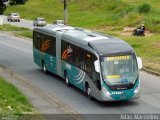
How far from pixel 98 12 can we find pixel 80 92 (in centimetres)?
6083

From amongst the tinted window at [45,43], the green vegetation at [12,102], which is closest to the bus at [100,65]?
the tinted window at [45,43]

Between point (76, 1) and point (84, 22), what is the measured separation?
2438 centimetres

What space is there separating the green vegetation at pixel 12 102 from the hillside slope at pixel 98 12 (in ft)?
105

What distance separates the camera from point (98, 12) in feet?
272

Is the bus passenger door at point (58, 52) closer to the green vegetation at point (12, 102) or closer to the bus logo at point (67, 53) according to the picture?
the bus logo at point (67, 53)

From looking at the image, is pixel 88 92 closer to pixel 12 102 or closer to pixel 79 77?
pixel 79 77

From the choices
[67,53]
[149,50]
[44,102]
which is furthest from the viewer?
[149,50]

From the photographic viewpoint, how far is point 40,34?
96.0ft

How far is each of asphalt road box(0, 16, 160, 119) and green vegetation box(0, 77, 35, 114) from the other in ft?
7.34

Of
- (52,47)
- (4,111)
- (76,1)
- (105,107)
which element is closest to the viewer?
(4,111)

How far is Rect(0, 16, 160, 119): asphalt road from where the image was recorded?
64.3ft

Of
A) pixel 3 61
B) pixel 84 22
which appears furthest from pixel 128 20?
pixel 3 61

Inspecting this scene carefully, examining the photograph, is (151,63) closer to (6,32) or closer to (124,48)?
(124,48)

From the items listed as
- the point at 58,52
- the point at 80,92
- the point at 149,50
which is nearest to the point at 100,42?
the point at 80,92
